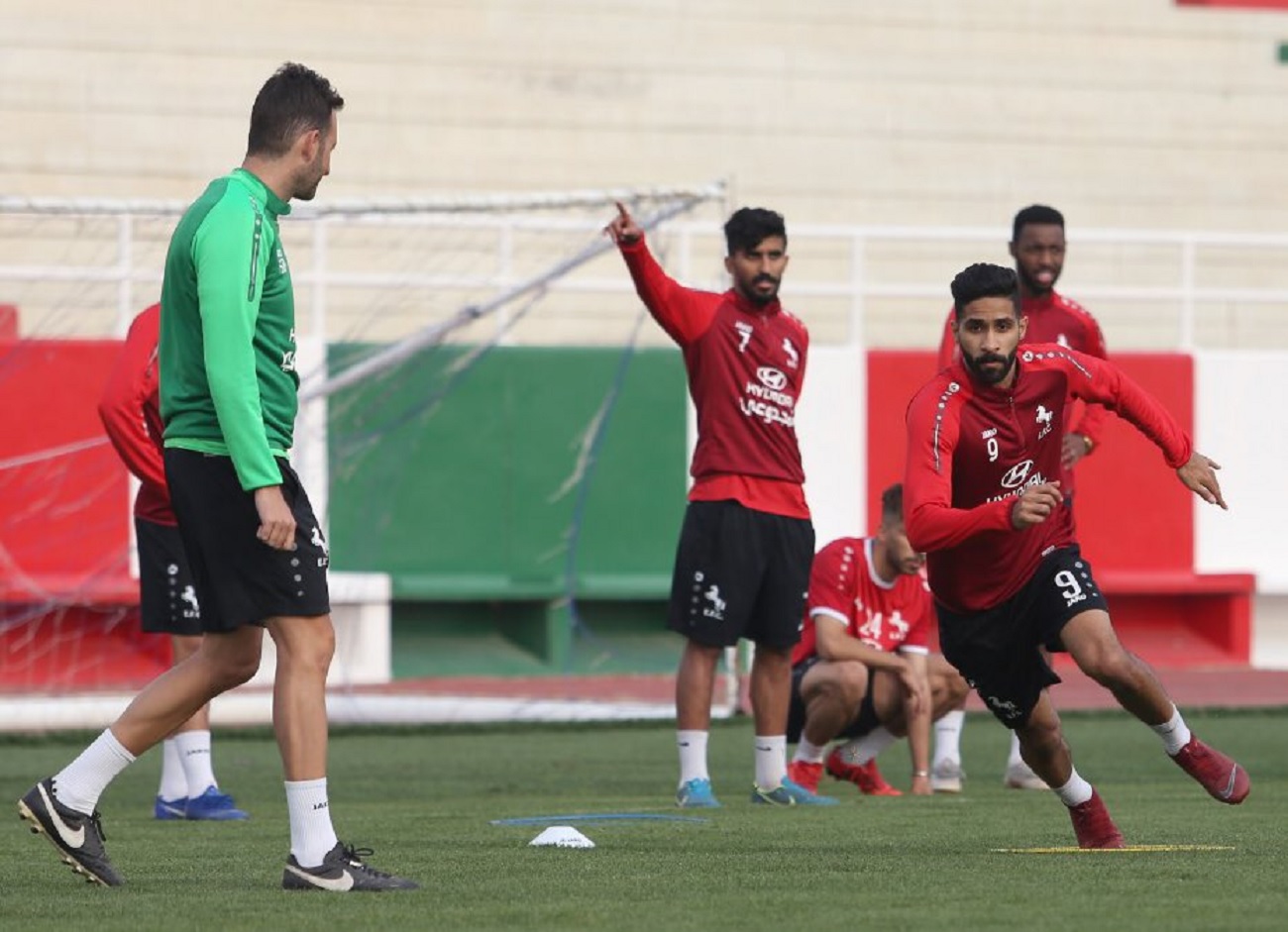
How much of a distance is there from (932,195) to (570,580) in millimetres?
7921

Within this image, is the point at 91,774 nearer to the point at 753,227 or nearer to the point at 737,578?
the point at 737,578

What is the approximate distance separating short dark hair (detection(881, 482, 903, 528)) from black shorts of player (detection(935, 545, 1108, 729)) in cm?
287

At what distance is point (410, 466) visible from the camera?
50.3 feet

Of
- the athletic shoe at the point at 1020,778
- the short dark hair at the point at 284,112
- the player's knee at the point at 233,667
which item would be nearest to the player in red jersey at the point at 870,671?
the athletic shoe at the point at 1020,778

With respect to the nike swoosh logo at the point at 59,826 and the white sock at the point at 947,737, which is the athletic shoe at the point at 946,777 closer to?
the white sock at the point at 947,737

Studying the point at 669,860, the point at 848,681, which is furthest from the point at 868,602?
the point at 669,860

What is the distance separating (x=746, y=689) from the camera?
14234 millimetres

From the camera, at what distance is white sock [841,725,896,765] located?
33.8 feet

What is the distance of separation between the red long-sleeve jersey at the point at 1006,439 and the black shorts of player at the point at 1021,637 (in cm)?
5

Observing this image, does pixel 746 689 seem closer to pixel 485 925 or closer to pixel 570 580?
pixel 570 580

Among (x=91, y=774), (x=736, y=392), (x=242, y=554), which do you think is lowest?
(x=91, y=774)

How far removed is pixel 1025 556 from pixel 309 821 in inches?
92.5

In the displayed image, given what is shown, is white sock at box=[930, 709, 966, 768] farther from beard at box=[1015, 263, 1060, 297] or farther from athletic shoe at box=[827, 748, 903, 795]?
beard at box=[1015, 263, 1060, 297]

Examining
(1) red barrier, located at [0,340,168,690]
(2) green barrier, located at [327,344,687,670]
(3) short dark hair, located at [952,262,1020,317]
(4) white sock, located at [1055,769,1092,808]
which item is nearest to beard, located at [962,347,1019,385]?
(3) short dark hair, located at [952,262,1020,317]
